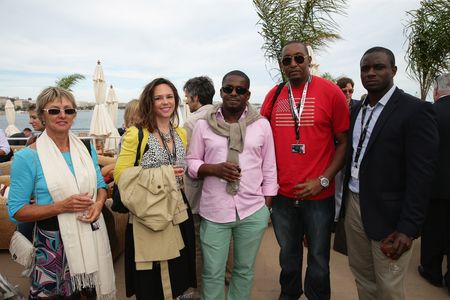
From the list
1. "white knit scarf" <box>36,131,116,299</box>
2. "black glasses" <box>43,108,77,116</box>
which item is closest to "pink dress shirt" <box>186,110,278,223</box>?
"white knit scarf" <box>36,131,116,299</box>

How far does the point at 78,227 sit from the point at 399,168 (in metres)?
2.29

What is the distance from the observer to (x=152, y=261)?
2193mm

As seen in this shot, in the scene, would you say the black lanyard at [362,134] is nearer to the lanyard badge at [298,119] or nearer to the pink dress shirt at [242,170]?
the lanyard badge at [298,119]

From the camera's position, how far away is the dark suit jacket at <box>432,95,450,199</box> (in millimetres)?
3143

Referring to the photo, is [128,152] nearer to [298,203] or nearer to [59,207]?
[59,207]

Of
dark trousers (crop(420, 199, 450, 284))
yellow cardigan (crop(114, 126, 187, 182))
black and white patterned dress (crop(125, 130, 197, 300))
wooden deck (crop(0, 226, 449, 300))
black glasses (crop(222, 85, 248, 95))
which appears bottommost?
wooden deck (crop(0, 226, 449, 300))

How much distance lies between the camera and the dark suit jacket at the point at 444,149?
3143mm

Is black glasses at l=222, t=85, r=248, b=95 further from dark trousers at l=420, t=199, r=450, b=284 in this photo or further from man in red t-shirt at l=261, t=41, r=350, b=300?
dark trousers at l=420, t=199, r=450, b=284

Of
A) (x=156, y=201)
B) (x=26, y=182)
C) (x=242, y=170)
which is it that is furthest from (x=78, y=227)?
(x=242, y=170)

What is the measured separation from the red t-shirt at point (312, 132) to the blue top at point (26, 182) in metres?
1.81

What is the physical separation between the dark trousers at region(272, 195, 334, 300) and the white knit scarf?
4.89 feet

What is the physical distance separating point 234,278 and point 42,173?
1.67 metres

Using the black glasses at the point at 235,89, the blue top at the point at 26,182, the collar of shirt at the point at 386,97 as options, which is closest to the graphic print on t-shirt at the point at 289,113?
the black glasses at the point at 235,89

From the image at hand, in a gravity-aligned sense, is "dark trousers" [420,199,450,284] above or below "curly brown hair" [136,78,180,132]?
below
